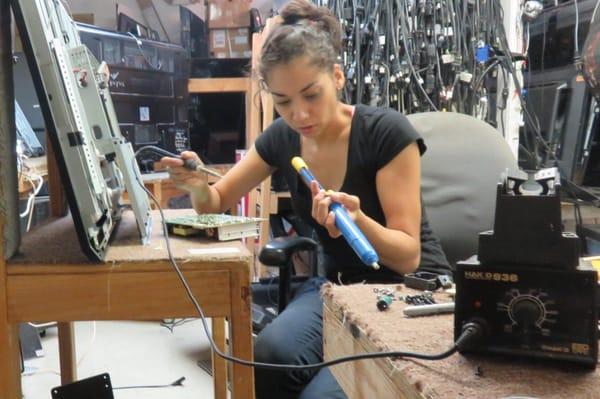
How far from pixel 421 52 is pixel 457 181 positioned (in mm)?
997

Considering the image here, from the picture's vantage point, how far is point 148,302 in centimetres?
79

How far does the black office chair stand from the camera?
1293 mm

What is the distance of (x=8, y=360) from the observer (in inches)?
30.5

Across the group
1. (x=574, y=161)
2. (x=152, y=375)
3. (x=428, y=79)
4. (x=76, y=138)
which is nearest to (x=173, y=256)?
(x=76, y=138)

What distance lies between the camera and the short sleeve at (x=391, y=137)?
3.82 feet

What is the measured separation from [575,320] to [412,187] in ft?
2.28

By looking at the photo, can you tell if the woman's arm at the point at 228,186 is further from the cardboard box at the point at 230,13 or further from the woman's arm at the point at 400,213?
the cardboard box at the point at 230,13

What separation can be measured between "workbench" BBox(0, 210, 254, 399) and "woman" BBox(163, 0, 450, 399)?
251 millimetres

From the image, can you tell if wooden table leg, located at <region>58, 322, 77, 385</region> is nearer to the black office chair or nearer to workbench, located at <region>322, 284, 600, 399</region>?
the black office chair

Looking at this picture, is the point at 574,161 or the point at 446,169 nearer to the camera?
the point at 446,169

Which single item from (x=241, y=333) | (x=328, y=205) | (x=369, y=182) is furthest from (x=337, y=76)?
(x=241, y=333)

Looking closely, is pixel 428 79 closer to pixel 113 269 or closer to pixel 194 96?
pixel 194 96

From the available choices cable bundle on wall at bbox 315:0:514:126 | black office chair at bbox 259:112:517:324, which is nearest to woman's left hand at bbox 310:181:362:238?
black office chair at bbox 259:112:517:324

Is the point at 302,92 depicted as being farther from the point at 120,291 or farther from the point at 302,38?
the point at 120,291
